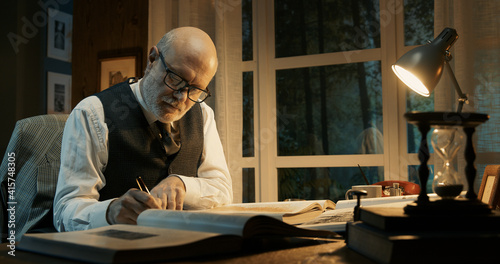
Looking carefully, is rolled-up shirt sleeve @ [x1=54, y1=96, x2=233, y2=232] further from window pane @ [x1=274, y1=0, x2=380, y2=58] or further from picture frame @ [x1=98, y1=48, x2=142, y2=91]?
picture frame @ [x1=98, y1=48, x2=142, y2=91]

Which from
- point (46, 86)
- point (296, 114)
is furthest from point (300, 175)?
point (46, 86)

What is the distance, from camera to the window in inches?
121

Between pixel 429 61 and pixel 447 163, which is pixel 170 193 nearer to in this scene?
pixel 447 163

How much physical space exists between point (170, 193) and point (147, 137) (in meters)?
0.39

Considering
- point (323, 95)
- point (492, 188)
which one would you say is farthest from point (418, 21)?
point (492, 188)

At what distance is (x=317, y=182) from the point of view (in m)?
3.32

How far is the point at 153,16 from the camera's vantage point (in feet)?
11.4

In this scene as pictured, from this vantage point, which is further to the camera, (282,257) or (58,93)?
(58,93)

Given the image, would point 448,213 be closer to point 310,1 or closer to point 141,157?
point 141,157

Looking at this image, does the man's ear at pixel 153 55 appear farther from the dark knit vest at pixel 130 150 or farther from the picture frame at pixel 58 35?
the picture frame at pixel 58 35

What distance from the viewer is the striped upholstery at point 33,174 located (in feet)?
5.30

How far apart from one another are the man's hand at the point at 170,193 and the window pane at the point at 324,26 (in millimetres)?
2181

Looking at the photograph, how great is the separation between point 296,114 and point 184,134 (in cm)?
174

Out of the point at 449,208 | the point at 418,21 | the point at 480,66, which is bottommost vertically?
the point at 449,208
